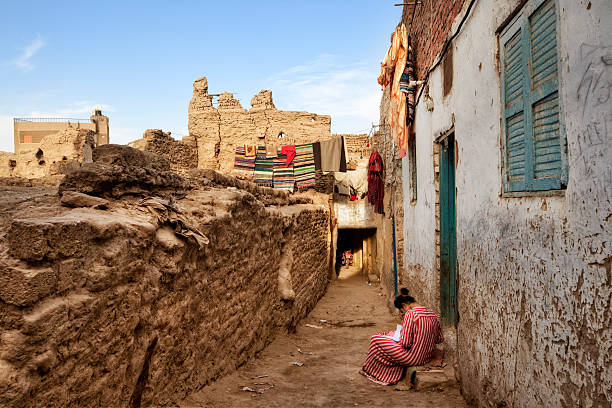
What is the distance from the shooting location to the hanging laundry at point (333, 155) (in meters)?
12.9

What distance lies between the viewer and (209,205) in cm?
412

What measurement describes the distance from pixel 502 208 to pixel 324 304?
766 cm

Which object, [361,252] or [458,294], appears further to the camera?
[361,252]

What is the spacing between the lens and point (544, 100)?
92.9 inches

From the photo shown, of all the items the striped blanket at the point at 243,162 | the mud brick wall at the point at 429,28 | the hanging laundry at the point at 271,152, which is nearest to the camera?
the mud brick wall at the point at 429,28

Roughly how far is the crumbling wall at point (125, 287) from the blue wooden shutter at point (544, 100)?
2.40 meters

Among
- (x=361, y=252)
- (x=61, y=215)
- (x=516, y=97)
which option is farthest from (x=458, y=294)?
(x=361, y=252)

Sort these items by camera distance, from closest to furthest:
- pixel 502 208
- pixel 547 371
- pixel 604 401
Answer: pixel 604 401
pixel 547 371
pixel 502 208

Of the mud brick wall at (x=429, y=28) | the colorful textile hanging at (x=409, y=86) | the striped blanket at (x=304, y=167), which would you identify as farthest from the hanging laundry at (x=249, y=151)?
the colorful textile hanging at (x=409, y=86)

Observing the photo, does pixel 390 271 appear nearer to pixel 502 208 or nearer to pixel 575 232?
pixel 502 208

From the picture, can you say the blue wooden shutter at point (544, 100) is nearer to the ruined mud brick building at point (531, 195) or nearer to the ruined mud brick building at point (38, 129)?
the ruined mud brick building at point (531, 195)

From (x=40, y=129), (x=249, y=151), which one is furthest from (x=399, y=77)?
(x=40, y=129)

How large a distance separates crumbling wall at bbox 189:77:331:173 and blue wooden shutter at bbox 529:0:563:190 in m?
17.0

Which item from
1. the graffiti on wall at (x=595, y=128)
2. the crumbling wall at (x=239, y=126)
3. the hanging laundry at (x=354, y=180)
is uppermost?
the crumbling wall at (x=239, y=126)
